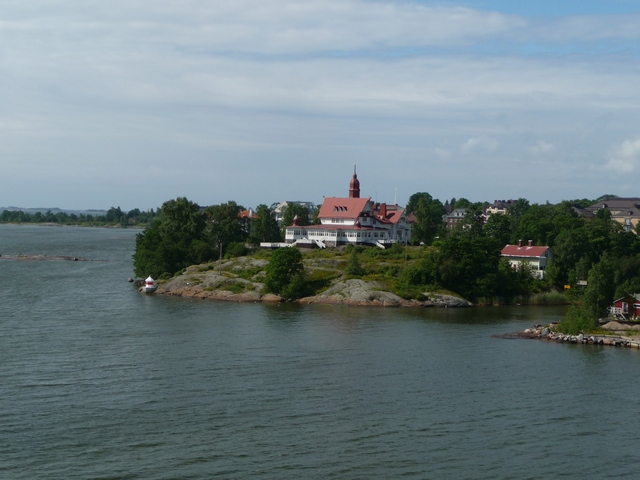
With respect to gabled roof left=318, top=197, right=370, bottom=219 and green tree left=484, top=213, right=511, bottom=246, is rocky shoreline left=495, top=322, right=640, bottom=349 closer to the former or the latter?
gabled roof left=318, top=197, right=370, bottom=219

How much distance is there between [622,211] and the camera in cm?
12694

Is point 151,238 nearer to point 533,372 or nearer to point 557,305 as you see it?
point 557,305

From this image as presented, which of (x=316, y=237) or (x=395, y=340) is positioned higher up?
(x=316, y=237)

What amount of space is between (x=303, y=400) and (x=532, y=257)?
155 ft

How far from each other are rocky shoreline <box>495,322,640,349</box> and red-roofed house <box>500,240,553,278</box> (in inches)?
949

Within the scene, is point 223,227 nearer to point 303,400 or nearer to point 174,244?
point 174,244

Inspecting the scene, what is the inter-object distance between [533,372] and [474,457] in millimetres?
13344

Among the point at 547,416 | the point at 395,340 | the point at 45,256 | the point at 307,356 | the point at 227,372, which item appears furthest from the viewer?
the point at 45,256

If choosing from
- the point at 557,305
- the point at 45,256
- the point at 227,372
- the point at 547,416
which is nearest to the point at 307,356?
the point at 227,372

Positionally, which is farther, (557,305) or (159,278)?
(159,278)

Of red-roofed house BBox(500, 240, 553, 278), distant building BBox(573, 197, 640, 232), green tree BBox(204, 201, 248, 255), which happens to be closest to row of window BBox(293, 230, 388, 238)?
green tree BBox(204, 201, 248, 255)

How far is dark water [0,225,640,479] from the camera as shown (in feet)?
83.5

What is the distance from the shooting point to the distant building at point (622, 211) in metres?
124

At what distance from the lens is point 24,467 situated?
79.9ft
